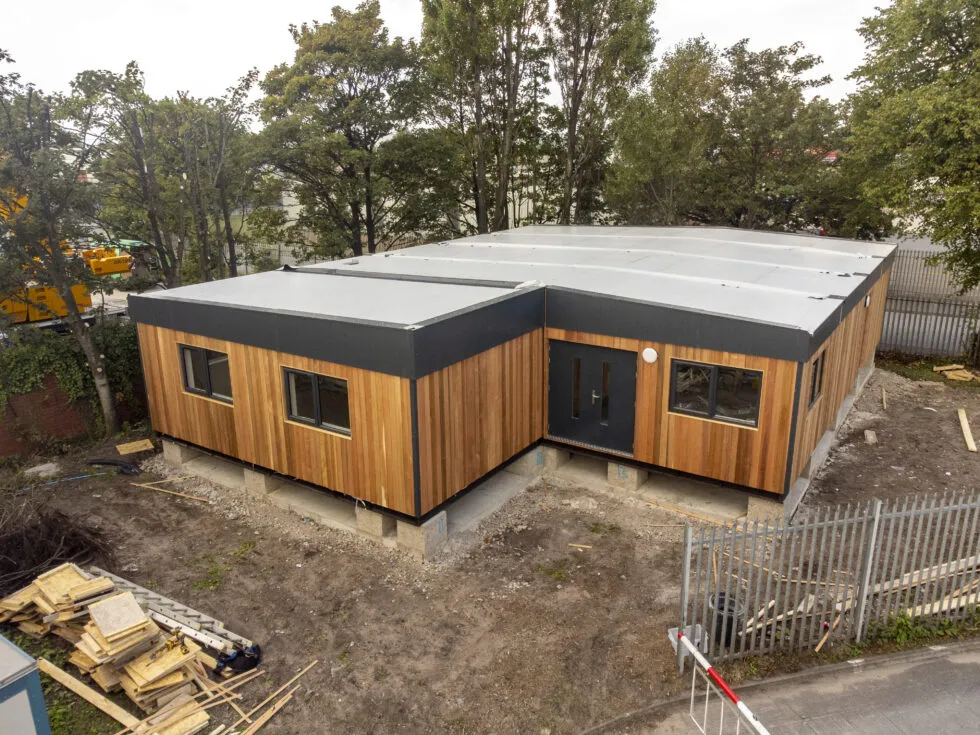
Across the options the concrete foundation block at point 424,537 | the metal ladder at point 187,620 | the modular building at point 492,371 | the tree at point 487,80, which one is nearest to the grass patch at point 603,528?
the modular building at point 492,371

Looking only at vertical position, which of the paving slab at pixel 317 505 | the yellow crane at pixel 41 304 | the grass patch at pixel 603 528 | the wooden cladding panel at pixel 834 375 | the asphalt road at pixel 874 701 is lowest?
the grass patch at pixel 603 528

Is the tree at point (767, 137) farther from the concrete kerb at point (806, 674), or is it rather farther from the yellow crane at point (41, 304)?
the yellow crane at point (41, 304)

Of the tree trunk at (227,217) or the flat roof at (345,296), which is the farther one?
the tree trunk at (227,217)

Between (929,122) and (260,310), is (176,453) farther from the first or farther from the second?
(929,122)

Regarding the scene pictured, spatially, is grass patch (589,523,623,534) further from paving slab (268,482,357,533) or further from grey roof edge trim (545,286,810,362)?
paving slab (268,482,357,533)

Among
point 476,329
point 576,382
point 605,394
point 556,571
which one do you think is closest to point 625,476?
point 605,394

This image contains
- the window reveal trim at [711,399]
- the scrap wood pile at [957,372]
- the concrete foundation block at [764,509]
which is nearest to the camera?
the window reveal trim at [711,399]
